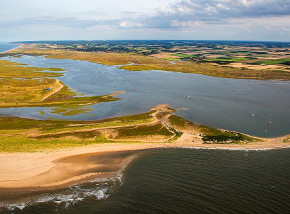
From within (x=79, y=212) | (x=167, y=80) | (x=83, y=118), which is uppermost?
(x=167, y=80)

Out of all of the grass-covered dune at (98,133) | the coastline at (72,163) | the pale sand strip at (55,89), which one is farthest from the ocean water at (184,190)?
the pale sand strip at (55,89)

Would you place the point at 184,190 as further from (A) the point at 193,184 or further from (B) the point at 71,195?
(B) the point at 71,195

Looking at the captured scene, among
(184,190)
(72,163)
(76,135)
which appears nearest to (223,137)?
(184,190)

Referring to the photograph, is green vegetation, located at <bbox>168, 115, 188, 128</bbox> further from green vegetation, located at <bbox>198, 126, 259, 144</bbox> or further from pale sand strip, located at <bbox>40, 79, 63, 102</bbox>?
pale sand strip, located at <bbox>40, 79, 63, 102</bbox>

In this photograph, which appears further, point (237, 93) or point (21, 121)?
point (237, 93)

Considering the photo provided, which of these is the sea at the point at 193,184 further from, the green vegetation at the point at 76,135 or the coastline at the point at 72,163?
the green vegetation at the point at 76,135

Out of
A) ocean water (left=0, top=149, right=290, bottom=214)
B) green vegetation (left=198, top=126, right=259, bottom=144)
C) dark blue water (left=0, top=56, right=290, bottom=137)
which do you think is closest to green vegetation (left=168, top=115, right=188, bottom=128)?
dark blue water (left=0, top=56, right=290, bottom=137)

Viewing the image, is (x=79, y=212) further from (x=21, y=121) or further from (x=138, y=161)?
(x=21, y=121)

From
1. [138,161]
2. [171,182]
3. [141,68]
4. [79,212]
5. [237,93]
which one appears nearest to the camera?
[79,212]

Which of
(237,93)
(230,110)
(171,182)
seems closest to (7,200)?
(171,182)
